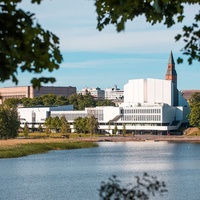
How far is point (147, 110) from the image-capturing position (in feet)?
399

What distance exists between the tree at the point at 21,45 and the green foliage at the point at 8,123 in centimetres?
7485

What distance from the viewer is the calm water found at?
99.9 feet

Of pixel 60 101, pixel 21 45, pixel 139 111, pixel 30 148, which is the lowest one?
pixel 30 148

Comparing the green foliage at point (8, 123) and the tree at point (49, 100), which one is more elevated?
the tree at point (49, 100)

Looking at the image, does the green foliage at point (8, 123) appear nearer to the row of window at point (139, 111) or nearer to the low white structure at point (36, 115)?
the row of window at point (139, 111)

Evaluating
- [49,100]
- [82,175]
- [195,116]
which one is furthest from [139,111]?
[82,175]

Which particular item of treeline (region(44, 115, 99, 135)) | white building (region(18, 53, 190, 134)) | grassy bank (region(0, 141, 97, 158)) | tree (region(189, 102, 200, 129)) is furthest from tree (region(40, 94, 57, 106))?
grassy bank (region(0, 141, 97, 158))

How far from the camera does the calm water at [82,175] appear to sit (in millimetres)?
30453

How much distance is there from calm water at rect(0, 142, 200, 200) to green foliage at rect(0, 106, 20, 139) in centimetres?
2750

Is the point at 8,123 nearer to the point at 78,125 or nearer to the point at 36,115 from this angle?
the point at 78,125

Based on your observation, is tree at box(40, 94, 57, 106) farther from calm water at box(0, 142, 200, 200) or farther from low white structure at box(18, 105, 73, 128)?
calm water at box(0, 142, 200, 200)

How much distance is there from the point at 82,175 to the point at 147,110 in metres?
82.0

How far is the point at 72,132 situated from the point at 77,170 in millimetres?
84233

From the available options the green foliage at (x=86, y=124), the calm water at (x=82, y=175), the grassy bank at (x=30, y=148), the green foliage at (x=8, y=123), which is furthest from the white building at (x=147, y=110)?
the calm water at (x=82, y=175)
